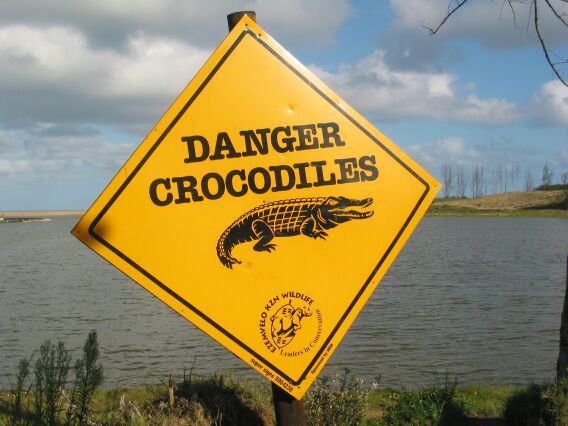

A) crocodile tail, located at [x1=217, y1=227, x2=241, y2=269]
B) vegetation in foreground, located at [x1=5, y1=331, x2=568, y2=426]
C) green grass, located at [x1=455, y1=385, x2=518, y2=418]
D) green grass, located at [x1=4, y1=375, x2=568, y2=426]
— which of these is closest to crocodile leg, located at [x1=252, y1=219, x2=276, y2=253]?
crocodile tail, located at [x1=217, y1=227, x2=241, y2=269]

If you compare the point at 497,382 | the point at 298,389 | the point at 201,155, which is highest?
the point at 201,155

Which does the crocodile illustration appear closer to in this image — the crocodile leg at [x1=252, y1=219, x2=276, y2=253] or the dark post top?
the crocodile leg at [x1=252, y1=219, x2=276, y2=253]

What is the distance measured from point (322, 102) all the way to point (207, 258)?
90 centimetres

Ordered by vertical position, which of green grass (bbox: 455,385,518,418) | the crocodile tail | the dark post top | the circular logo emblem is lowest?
green grass (bbox: 455,385,518,418)

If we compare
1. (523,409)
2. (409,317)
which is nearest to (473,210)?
(409,317)

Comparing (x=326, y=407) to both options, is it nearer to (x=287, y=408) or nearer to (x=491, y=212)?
(x=287, y=408)

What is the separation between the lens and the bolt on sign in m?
2.83

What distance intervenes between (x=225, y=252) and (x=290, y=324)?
0.44m

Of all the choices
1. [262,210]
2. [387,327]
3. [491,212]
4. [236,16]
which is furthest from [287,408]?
[491,212]

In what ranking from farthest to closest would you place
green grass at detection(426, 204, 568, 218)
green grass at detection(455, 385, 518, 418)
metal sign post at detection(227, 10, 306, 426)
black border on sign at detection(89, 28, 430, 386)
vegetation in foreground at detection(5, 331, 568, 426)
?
green grass at detection(426, 204, 568, 218) → green grass at detection(455, 385, 518, 418) → vegetation in foreground at detection(5, 331, 568, 426) → metal sign post at detection(227, 10, 306, 426) → black border on sign at detection(89, 28, 430, 386)

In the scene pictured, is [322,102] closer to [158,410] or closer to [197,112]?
[197,112]

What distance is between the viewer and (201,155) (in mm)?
2881

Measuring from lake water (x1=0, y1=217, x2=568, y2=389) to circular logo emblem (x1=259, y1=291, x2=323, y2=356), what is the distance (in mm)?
7859

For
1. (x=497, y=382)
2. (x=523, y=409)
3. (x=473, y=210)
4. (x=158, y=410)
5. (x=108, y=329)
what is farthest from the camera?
(x=473, y=210)
